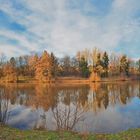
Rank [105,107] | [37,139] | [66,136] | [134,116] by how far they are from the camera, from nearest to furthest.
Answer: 1. [37,139]
2. [66,136]
3. [134,116]
4. [105,107]

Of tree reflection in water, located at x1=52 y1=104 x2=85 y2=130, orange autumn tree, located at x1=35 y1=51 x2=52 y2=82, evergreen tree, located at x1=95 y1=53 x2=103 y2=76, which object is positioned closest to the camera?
tree reflection in water, located at x1=52 y1=104 x2=85 y2=130

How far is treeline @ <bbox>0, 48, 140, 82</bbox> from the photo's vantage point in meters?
58.2

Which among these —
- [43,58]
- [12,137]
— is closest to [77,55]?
[43,58]

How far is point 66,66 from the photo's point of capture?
78875mm

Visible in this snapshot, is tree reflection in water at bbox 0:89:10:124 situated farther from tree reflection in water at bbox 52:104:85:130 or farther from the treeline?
the treeline

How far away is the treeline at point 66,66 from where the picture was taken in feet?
191

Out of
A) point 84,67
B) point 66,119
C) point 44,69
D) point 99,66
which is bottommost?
point 66,119

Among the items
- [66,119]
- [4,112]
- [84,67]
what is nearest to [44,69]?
[84,67]

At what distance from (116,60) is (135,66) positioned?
32.8 feet

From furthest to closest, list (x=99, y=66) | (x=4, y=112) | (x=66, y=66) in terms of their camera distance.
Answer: (x=66, y=66) < (x=99, y=66) < (x=4, y=112)

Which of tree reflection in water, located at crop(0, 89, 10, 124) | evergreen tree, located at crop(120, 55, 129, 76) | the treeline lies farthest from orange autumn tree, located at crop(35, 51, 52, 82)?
tree reflection in water, located at crop(0, 89, 10, 124)

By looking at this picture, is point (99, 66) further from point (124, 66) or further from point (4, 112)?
point (4, 112)

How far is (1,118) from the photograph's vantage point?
11.3 m

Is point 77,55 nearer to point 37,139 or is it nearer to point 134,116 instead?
point 134,116
